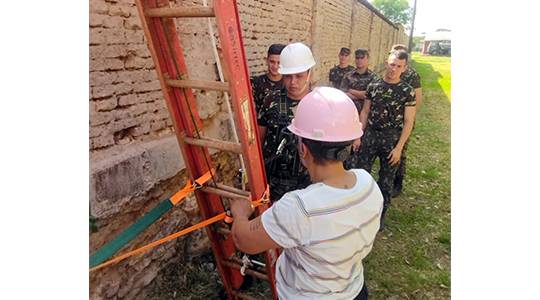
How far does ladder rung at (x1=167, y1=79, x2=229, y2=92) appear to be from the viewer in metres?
1.51

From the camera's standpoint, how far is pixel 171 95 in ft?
5.57

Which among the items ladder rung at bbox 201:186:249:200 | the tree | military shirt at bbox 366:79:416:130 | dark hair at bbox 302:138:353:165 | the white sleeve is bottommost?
the tree

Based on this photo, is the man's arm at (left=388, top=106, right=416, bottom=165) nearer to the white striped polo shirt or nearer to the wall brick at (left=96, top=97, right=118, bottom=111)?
the white striped polo shirt

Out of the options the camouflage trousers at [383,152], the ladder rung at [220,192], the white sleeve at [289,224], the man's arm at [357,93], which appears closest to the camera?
the white sleeve at [289,224]

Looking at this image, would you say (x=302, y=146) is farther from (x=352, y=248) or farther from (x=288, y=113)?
(x=288, y=113)

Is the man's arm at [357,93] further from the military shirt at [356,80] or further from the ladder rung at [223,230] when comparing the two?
the ladder rung at [223,230]

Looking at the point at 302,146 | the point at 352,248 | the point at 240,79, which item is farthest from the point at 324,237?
the point at 240,79

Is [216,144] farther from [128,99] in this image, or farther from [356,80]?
[356,80]

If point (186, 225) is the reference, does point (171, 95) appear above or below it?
above

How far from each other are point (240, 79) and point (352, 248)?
0.83m

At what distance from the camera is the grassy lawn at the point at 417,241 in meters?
3.07

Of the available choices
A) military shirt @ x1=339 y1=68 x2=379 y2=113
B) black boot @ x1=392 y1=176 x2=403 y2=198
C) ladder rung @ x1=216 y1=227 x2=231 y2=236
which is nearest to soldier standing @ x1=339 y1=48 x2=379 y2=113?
military shirt @ x1=339 y1=68 x2=379 y2=113

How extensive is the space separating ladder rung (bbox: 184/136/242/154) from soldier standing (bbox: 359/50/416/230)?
2.34 metres

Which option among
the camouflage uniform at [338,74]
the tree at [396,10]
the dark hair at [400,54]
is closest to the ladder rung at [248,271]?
the dark hair at [400,54]
